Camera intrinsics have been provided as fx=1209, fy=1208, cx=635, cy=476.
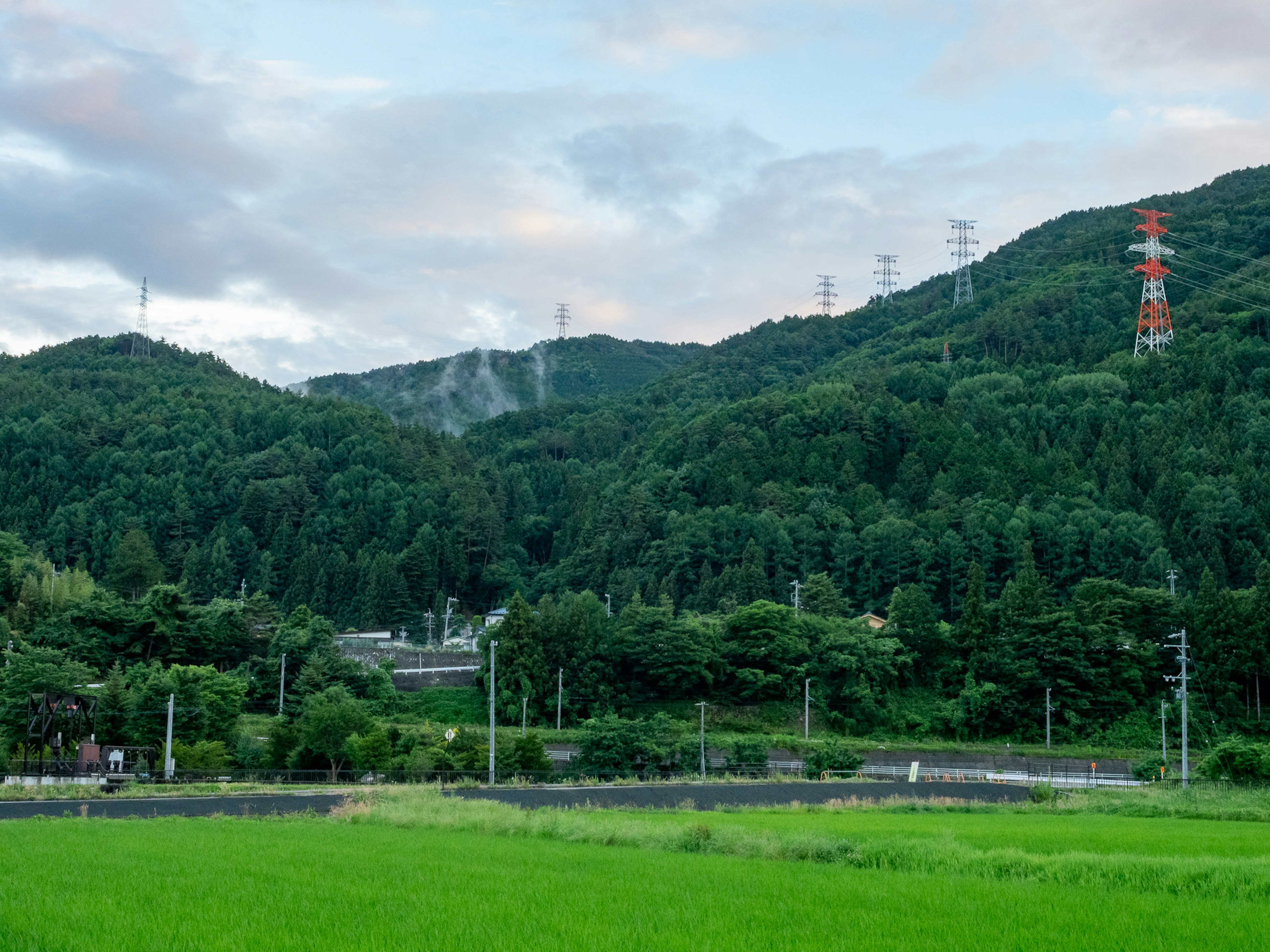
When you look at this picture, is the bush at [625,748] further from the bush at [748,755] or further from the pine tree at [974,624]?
the pine tree at [974,624]

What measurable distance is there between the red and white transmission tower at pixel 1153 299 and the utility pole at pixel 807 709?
65734 millimetres

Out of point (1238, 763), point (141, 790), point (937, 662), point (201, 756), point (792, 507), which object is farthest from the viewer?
point (792, 507)

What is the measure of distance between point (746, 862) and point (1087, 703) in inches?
2199

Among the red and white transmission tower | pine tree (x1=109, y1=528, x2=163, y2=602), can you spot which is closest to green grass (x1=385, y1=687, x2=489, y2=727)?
pine tree (x1=109, y1=528, x2=163, y2=602)

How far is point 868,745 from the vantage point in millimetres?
63031

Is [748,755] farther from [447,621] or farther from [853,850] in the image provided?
[447,621]

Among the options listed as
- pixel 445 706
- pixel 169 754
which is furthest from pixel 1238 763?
pixel 445 706

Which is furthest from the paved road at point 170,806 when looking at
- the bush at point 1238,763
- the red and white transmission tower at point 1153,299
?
the red and white transmission tower at point 1153,299

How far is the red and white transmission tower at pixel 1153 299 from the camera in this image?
118062mm

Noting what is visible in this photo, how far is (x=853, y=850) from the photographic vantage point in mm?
20000

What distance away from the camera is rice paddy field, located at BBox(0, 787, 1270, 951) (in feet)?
39.9

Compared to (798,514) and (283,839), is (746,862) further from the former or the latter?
(798,514)

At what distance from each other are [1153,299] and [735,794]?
101 m

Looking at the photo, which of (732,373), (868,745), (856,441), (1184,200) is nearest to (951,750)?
(868,745)
